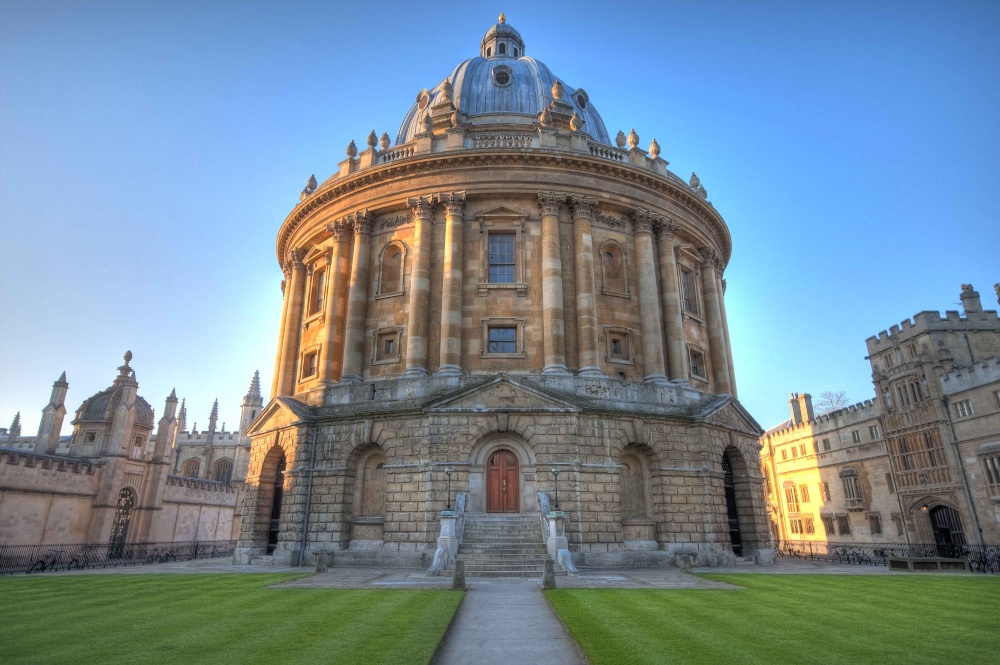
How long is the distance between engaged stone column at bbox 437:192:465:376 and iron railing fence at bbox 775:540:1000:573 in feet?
69.8

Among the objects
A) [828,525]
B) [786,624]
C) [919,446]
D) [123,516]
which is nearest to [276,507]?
[123,516]

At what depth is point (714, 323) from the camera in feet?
110

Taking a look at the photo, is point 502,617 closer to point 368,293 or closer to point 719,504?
point 719,504

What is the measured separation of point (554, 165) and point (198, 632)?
2505 centimetres

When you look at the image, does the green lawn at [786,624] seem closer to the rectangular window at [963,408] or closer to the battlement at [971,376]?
the battlement at [971,376]

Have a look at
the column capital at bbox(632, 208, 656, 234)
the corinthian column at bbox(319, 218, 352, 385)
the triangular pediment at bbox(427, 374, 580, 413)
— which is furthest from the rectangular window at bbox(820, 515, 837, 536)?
the corinthian column at bbox(319, 218, 352, 385)

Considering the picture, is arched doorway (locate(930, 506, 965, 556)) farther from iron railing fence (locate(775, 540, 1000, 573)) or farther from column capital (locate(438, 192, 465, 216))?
column capital (locate(438, 192, 465, 216))

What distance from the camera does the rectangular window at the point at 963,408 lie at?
117 ft

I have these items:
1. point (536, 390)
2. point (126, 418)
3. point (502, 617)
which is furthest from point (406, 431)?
point (126, 418)

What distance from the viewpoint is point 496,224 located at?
29.2 meters

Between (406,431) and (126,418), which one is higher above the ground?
(126,418)

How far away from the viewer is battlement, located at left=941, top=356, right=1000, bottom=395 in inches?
1334

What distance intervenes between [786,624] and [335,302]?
25194mm

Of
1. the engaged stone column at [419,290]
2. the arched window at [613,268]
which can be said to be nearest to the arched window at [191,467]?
the engaged stone column at [419,290]
